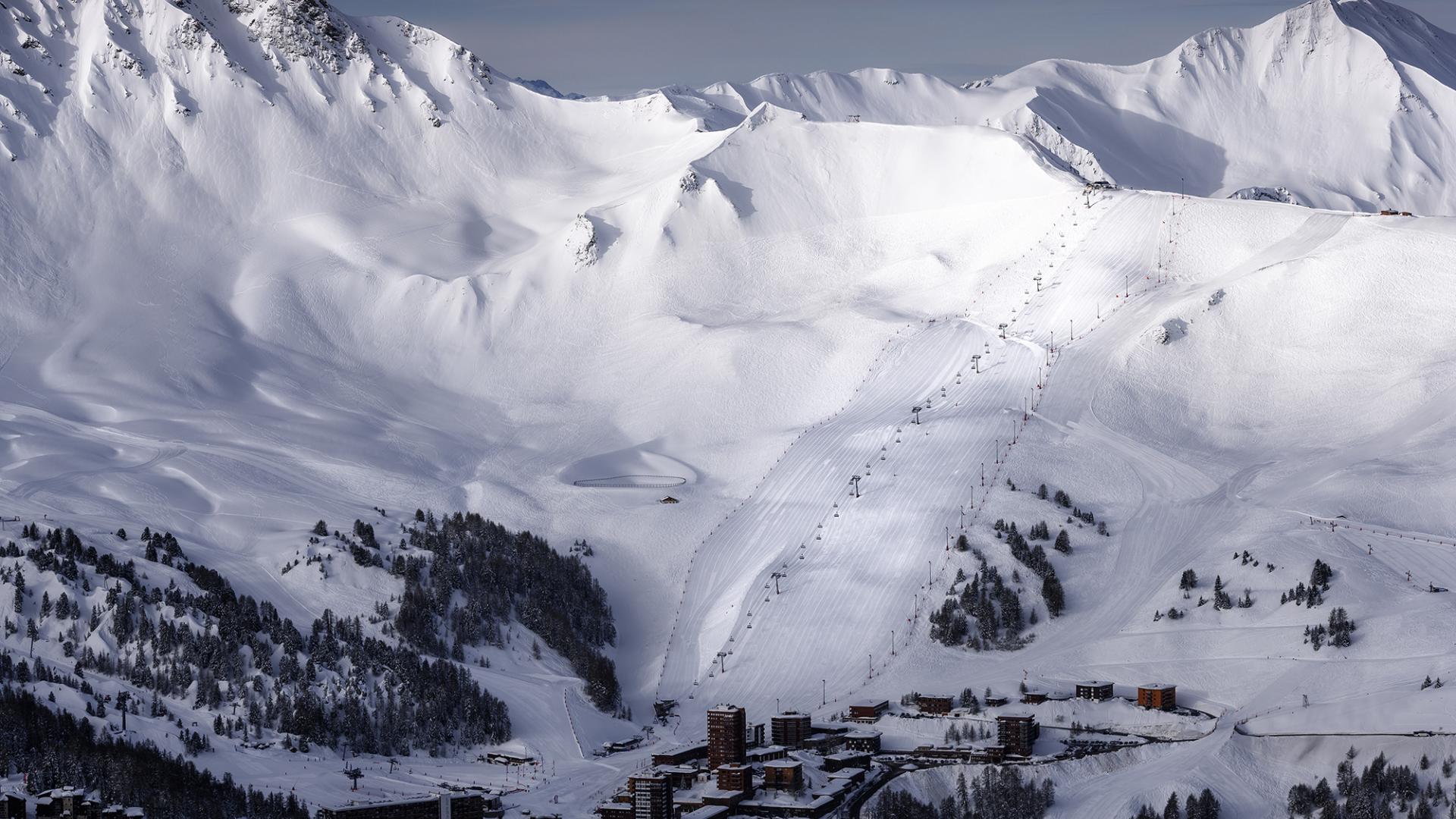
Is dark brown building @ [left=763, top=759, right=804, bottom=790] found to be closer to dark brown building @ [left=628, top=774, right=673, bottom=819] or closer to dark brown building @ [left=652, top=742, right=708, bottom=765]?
dark brown building @ [left=628, top=774, right=673, bottom=819]

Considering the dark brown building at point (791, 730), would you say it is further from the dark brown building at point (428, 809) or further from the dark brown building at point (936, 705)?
the dark brown building at point (428, 809)

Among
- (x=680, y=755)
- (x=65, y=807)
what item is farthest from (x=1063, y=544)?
(x=65, y=807)

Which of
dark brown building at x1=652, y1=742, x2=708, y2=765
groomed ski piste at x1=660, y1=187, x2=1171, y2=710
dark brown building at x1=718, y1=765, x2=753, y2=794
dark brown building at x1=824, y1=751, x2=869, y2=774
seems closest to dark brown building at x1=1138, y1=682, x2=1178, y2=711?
groomed ski piste at x1=660, y1=187, x2=1171, y2=710

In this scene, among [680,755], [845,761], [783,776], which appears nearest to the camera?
[783,776]

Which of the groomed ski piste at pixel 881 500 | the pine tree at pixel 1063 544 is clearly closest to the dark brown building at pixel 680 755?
the groomed ski piste at pixel 881 500

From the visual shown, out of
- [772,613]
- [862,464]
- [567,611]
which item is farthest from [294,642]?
[862,464]

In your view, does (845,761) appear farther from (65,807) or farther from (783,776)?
(65,807)

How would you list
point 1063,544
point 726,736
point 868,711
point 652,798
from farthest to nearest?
point 1063,544 → point 868,711 → point 726,736 → point 652,798

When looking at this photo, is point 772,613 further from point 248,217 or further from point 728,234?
point 248,217
